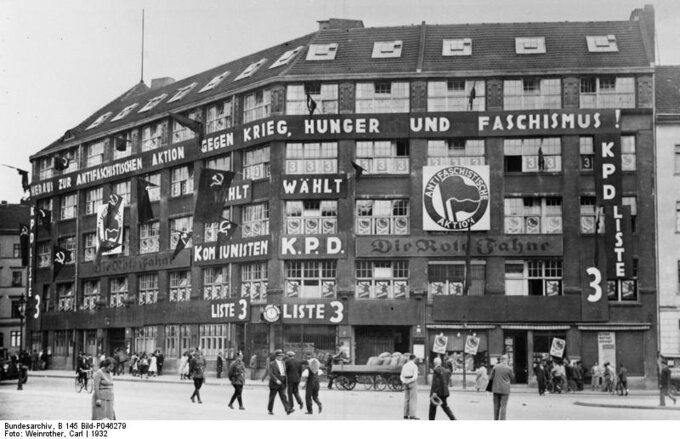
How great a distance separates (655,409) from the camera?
32500 millimetres

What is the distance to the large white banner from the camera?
49250 millimetres

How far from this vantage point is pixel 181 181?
58.5m

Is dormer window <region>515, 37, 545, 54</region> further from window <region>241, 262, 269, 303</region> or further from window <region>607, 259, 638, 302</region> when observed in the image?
window <region>241, 262, 269, 303</region>

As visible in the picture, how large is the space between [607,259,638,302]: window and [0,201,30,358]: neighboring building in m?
58.7

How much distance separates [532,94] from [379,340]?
14252 mm

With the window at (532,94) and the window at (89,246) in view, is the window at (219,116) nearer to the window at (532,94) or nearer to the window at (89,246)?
the window at (89,246)

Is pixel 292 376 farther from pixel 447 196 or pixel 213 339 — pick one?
pixel 213 339

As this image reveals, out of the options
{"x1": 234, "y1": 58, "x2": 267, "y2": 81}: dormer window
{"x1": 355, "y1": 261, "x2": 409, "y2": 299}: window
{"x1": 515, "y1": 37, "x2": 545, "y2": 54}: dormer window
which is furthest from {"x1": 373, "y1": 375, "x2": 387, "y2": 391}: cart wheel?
{"x1": 234, "y1": 58, "x2": 267, "y2": 81}: dormer window

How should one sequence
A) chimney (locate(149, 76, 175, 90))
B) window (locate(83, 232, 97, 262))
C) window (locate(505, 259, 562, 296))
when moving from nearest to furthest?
window (locate(505, 259, 562, 296))
window (locate(83, 232, 97, 262))
chimney (locate(149, 76, 175, 90))

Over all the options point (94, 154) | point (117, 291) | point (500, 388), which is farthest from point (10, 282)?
point (500, 388)

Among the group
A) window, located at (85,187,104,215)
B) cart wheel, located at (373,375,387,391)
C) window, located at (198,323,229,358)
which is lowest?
cart wheel, located at (373,375,387,391)

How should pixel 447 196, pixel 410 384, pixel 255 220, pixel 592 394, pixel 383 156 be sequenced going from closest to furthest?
pixel 410 384
pixel 592 394
pixel 447 196
pixel 383 156
pixel 255 220

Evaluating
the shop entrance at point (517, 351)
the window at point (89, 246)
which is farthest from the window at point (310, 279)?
the window at point (89, 246)

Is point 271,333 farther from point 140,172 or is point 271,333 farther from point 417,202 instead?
point 140,172
